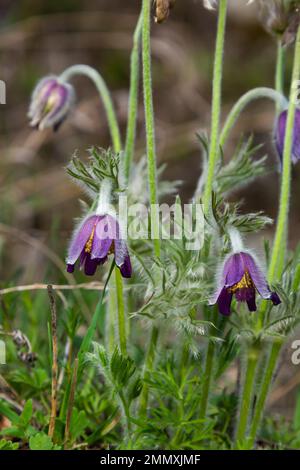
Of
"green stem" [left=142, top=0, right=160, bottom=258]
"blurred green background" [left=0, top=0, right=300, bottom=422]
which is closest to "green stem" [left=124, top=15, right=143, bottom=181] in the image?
"green stem" [left=142, top=0, right=160, bottom=258]

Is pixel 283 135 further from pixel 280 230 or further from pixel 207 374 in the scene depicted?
pixel 207 374

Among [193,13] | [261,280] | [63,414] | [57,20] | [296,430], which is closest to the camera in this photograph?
[261,280]

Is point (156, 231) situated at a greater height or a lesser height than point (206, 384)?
greater

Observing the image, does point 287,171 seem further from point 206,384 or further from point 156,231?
point 206,384

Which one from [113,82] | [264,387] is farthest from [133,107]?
[113,82]

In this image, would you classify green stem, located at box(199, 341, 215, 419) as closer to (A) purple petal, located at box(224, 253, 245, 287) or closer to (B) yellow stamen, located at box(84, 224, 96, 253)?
(A) purple petal, located at box(224, 253, 245, 287)

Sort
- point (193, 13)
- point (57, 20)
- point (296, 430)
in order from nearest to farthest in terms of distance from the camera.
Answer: point (296, 430)
point (57, 20)
point (193, 13)
